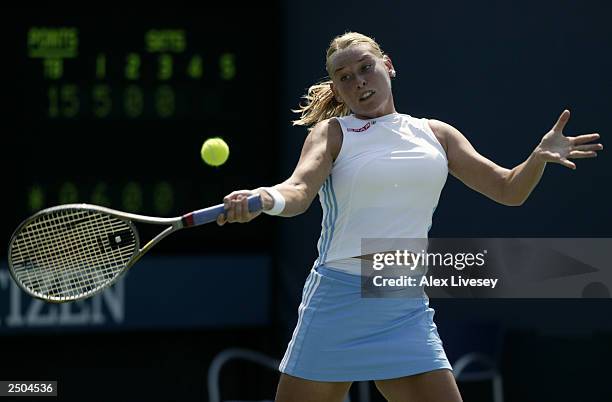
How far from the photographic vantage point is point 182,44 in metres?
6.53

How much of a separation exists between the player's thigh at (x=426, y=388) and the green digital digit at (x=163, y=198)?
300 centimetres

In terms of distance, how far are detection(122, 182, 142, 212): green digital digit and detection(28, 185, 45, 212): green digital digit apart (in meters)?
0.40

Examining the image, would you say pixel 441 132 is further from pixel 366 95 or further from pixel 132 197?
pixel 132 197

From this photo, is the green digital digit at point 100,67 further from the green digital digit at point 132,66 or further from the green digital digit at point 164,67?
the green digital digit at point 164,67

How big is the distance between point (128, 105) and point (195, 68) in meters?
0.38

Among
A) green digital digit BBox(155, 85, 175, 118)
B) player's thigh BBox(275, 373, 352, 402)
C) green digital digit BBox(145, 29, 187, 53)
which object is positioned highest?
green digital digit BBox(145, 29, 187, 53)

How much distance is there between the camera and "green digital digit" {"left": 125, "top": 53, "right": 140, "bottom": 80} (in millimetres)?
6457

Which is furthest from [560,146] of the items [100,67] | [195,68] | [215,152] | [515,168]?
[100,67]

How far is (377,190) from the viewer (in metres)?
3.71

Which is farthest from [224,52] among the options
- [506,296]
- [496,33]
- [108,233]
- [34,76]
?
[108,233]

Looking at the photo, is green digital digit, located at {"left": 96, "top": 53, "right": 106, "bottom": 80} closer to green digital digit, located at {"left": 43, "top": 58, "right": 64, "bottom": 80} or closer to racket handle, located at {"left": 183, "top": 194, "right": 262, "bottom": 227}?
green digital digit, located at {"left": 43, "top": 58, "right": 64, "bottom": 80}

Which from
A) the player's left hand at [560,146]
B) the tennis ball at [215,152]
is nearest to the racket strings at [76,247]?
→ the tennis ball at [215,152]

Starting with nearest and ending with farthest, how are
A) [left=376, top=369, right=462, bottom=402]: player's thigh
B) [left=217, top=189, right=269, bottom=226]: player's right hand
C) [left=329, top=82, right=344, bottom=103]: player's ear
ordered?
[left=217, top=189, right=269, bottom=226]: player's right hand
[left=376, top=369, right=462, bottom=402]: player's thigh
[left=329, top=82, right=344, bottom=103]: player's ear

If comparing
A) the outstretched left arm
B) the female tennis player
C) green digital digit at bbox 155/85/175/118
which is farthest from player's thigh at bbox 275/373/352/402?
green digital digit at bbox 155/85/175/118
